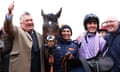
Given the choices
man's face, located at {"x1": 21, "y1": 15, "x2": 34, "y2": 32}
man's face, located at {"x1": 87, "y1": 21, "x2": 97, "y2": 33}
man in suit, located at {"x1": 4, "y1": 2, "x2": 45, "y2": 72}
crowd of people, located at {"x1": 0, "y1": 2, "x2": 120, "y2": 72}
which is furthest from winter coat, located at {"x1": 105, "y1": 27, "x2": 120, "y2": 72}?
man's face, located at {"x1": 21, "y1": 15, "x2": 34, "y2": 32}

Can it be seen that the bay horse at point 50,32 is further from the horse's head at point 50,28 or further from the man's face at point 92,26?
the man's face at point 92,26

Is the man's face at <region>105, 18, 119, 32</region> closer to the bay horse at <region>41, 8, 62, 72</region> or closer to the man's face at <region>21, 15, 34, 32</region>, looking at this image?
the bay horse at <region>41, 8, 62, 72</region>

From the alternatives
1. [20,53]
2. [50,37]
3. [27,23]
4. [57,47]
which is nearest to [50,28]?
[50,37]

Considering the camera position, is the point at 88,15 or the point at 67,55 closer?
the point at 67,55

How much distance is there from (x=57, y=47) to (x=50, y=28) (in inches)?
14.9

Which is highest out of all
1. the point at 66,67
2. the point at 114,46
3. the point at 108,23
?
the point at 108,23

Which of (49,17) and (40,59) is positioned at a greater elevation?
(49,17)

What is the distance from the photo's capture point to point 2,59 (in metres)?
5.77

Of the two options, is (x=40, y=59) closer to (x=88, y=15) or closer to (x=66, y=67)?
(x=66, y=67)

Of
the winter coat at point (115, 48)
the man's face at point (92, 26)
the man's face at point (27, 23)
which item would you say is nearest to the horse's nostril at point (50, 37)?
the man's face at point (27, 23)

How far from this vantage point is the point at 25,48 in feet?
18.0

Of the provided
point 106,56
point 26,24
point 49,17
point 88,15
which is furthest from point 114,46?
point 26,24

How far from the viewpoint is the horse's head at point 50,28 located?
17.4 feet

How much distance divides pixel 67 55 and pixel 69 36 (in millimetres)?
540
